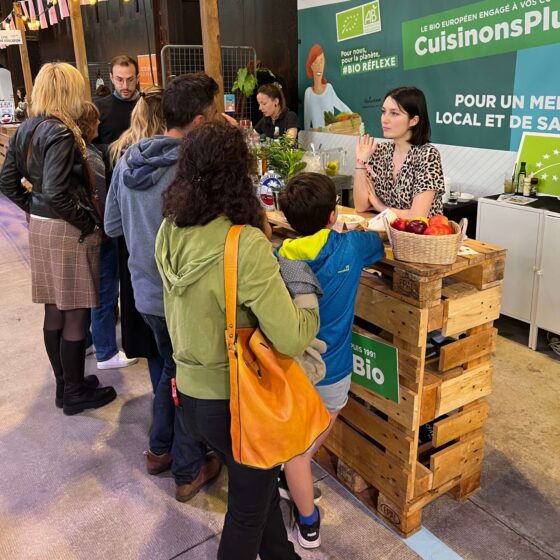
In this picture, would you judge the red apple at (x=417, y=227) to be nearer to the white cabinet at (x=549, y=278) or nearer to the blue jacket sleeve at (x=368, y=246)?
the blue jacket sleeve at (x=368, y=246)

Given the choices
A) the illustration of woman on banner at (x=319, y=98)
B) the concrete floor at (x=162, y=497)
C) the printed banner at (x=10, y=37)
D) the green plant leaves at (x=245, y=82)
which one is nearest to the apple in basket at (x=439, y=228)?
the concrete floor at (x=162, y=497)

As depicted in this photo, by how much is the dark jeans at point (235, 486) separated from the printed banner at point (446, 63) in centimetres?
351

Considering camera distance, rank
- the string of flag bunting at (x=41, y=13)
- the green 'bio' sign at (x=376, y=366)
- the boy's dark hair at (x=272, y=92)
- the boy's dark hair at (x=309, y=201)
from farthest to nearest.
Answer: the string of flag bunting at (x=41, y=13) < the boy's dark hair at (x=272, y=92) < the green 'bio' sign at (x=376, y=366) < the boy's dark hair at (x=309, y=201)

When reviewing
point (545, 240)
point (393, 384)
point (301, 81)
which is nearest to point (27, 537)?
point (393, 384)

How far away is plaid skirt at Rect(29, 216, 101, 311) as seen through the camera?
119 inches

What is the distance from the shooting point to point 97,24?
37.6 feet

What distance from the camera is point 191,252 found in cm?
159

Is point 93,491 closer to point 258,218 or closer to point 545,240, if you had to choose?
point 258,218

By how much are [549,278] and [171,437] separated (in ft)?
8.63

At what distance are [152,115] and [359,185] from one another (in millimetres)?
1023

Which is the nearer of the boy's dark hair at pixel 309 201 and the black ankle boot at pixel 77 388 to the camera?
the boy's dark hair at pixel 309 201

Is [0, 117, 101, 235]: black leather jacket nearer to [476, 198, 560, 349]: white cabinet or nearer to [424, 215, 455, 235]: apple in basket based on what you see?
[424, 215, 455, 235]: apple in basket

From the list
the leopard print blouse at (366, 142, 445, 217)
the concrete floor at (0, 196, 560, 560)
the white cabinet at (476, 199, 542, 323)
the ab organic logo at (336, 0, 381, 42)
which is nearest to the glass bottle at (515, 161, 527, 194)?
the white cabinet at (476, 199, 542, 323)

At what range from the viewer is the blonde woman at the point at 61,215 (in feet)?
9.27
